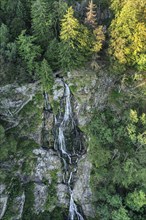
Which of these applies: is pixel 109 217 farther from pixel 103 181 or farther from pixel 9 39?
pixel 9 39

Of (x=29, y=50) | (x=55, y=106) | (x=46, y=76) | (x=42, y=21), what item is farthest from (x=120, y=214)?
(x=42, y=21)

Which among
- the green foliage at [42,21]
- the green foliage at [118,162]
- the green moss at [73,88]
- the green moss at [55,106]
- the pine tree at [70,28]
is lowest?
the green foliage at [118,162]

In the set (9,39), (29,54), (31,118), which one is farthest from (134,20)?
(31,118)

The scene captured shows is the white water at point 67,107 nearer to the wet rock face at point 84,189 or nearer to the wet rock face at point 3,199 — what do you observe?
the wet rock face at point 84,189

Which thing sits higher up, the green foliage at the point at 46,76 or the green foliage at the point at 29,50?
the green foliage at the point at 29,50

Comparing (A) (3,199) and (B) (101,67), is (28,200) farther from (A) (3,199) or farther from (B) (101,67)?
(B) (101,67)

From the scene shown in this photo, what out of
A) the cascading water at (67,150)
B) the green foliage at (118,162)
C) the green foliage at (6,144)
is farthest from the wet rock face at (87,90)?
the green foliage at (6,144)

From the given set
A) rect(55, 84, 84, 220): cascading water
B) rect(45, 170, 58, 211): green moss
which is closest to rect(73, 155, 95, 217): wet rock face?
rect(55, 84, 84, 220): cascading water

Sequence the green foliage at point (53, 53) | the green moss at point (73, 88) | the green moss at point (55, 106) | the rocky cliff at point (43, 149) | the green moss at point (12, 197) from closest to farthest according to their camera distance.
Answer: the green foliage at point (53, 53)
the green moss at point (12, 197)
the rocky cliff at point (43, 149)
the green moss at point (73, 88)
the green moss at point (55, 106)
